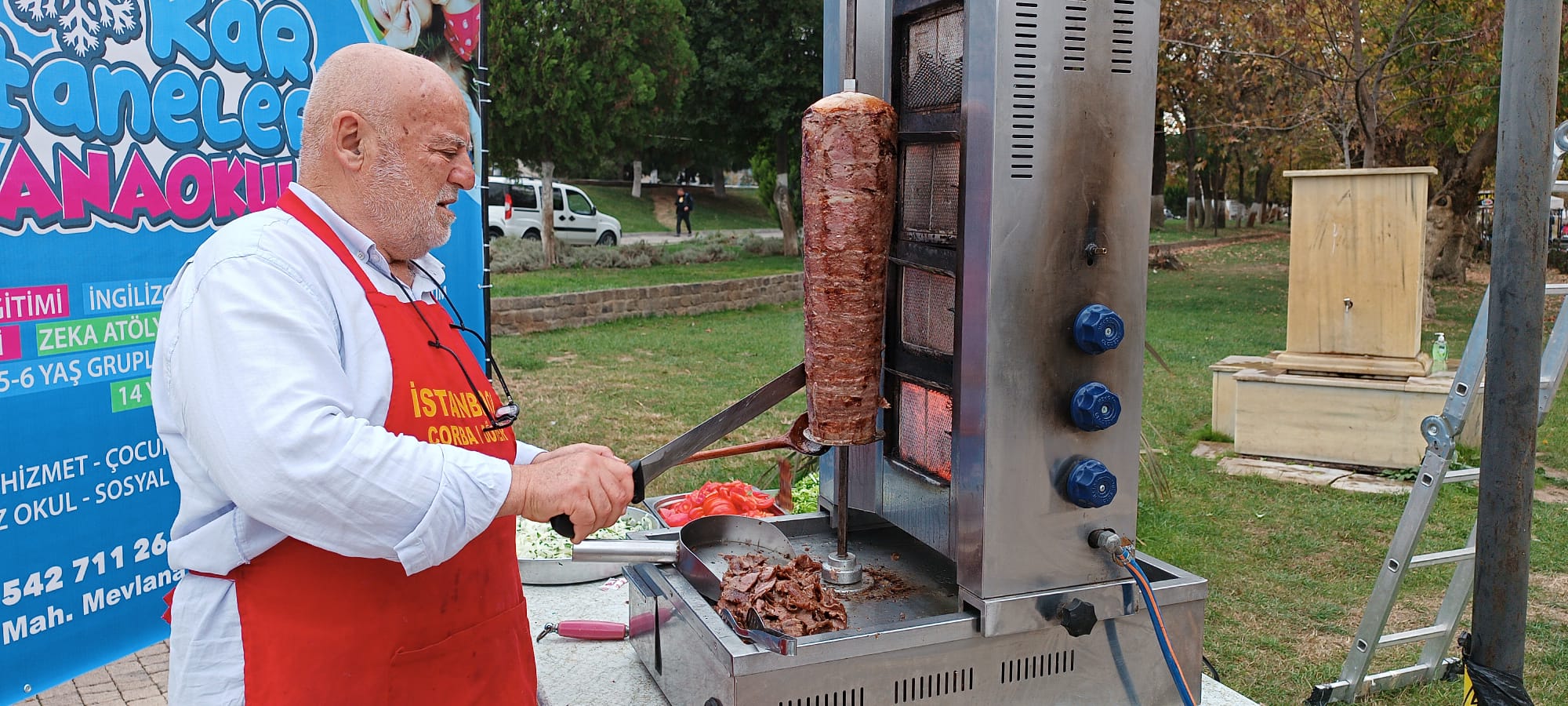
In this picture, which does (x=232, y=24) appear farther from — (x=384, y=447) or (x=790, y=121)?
(x=790, y=121)

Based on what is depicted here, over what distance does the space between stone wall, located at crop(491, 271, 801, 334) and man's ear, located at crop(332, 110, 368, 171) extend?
12.2 m

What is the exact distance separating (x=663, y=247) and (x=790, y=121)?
4.84 meters

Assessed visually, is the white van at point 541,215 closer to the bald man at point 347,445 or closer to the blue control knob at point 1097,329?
the bald man at point 347,445

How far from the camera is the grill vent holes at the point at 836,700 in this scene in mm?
2223

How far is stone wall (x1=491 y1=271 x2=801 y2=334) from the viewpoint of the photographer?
14.2 metres

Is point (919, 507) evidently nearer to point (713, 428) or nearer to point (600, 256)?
point (713, 428)

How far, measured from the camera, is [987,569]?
233 cm

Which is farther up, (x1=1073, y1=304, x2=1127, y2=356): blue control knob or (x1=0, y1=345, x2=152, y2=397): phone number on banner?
(x1=1073, y1=304, x2=1127, y2=356): blue control knob

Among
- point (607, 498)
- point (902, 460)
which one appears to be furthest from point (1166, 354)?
point (607, 498)

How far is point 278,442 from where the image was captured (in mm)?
1612

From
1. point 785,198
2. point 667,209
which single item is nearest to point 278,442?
point 785,198

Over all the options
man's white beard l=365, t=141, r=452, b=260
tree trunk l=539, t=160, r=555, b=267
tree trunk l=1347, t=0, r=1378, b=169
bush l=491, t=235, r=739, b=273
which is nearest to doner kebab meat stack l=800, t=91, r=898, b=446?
man's white beard l=365, t=141, r=452, b=260

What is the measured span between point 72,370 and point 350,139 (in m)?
2.89

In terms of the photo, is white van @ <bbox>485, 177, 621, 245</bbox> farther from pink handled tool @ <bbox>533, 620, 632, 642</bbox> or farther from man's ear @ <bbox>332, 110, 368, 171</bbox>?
man's ear @ <bbox>332, 110, 368, 171</bbox>
